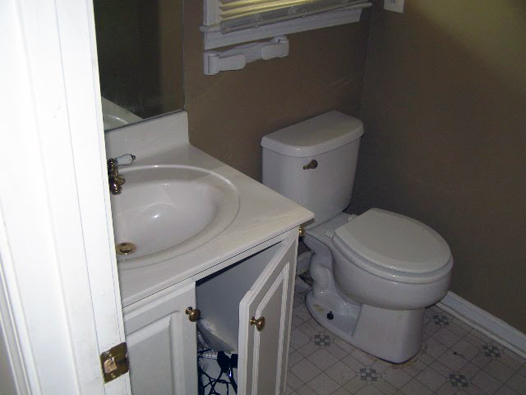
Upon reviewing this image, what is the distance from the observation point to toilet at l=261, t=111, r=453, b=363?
186 centimetres

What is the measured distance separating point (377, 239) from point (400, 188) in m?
0.43

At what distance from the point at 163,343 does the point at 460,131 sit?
1288 millimetres

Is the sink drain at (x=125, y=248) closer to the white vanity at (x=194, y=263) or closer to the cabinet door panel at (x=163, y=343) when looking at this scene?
the white vanity at (x=194, y=263)

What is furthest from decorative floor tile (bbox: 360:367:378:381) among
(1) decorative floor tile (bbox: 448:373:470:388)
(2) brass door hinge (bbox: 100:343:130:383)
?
(2) brass door hinge (bbox: 100:343:130:383)

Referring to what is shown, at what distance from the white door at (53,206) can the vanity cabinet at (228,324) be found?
48 cm

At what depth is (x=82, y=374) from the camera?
718mm

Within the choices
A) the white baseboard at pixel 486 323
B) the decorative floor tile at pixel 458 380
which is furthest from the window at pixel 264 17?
the decorative floor tile at pixel 458 380

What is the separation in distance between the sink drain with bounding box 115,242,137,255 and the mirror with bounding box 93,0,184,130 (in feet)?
1.11

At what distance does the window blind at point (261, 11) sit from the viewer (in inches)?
64.4

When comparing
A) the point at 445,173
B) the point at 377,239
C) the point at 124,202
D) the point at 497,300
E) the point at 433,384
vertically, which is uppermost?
the point at 124,202

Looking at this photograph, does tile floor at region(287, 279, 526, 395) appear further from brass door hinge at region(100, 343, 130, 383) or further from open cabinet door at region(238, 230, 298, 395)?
brass door hinge at region(100, 343, 130, 383)

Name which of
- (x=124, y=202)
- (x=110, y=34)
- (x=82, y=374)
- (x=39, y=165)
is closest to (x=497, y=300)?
(x=124, y=202)

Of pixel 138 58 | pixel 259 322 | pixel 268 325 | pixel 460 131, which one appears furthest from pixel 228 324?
pixel 460 131

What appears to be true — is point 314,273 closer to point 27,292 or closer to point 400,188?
point 400,188
